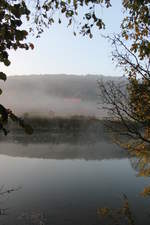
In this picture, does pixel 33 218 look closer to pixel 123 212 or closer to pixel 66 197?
pixel 66 197

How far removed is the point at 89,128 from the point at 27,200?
121862 millimetres

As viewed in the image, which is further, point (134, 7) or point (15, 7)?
point (134, 7)

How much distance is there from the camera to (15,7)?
5.41 ft

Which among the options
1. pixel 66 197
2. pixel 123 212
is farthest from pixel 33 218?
pixel 123 212

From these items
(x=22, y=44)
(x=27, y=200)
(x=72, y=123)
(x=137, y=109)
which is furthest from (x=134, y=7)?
(x=72, y=123)

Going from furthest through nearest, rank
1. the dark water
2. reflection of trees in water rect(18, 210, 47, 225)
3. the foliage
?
the dark water < reflection of trees in water rect(18, 210, 47, 225) < the foliage

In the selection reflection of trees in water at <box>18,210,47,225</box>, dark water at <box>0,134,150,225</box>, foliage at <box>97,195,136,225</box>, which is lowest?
dark water at <box>0,134,150,225</box>

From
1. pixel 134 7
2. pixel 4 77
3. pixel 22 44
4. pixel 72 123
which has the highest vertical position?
pixel 134 7

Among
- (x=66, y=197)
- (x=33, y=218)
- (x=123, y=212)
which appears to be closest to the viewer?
(x=123, y=212)

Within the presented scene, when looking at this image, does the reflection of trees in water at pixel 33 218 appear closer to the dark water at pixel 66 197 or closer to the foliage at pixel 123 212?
the dark water at pixel 66 197

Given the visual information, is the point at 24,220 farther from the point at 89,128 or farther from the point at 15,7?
the point at 89,128

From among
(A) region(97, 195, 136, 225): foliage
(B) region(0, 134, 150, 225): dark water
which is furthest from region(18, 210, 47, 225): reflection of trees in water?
(A) region(97, 195, 136, 225): foliage

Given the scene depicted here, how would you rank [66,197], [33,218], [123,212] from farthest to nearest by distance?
1. [66,197]
2. [33,218]
3. [123,212]

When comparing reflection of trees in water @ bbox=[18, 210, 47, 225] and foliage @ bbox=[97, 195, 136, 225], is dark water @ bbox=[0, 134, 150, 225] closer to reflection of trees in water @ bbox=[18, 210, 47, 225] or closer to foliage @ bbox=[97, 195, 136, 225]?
reflection of trees in water @ bbox=[18, 210, 47, 225]
